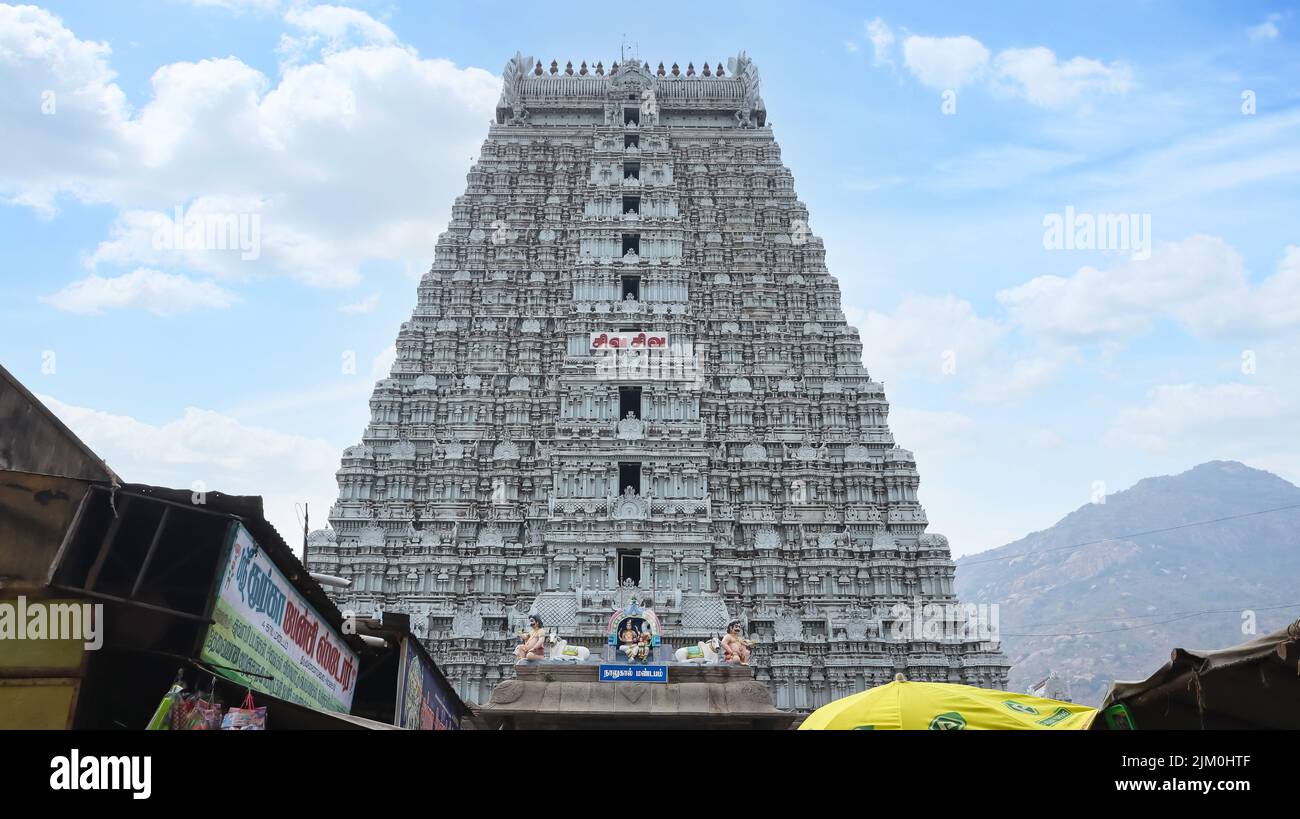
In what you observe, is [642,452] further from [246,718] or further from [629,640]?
[246,718]

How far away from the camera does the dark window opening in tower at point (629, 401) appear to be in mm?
43225

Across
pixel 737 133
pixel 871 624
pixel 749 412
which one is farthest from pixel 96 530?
pixel 737 133

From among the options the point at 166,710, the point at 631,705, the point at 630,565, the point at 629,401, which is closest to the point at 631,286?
the point at 629,401

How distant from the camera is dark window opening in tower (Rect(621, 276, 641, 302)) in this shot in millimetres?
45875

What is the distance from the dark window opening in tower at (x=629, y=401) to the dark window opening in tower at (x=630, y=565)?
21.4 ft

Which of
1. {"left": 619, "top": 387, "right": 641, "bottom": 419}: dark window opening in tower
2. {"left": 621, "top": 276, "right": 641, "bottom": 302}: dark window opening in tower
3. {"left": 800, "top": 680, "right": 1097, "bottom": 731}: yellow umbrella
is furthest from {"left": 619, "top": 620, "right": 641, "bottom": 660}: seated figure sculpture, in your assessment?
{"left": 800, "top": 680, "right": 1097, "bottom": 731}: yellow umbrella

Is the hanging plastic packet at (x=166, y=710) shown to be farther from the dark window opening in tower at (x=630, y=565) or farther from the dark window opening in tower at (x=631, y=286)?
the dark window opening in tower at (x=631, y=286)

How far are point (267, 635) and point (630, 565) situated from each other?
2748 centimetres

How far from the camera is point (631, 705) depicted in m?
21.4

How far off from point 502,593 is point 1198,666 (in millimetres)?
34035

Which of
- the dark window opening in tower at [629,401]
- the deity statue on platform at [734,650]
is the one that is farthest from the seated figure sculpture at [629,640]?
the dark window opening in tower at [629,401]

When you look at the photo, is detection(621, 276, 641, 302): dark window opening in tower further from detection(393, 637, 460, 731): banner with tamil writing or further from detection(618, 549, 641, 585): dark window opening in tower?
detection(393, 637, 460, 731): banner with tamil writing
